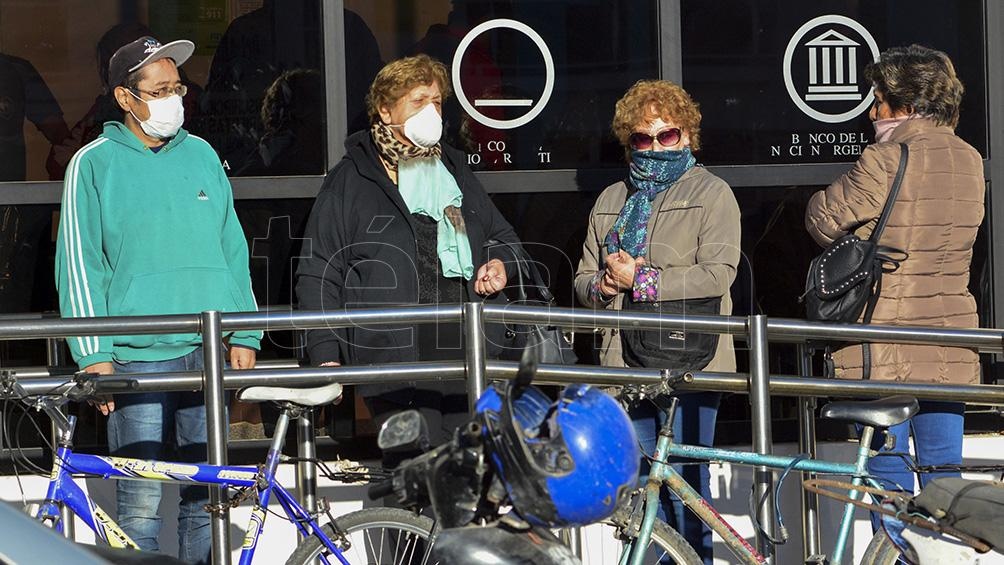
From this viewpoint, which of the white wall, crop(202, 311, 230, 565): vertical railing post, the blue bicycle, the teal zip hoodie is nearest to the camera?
the blue bicycle

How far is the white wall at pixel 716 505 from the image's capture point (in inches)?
231

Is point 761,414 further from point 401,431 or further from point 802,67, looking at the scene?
point 401,431

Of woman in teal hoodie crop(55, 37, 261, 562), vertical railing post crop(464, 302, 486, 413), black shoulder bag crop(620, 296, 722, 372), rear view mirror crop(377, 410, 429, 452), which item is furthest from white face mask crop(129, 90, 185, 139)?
rear view mirror crop(377, 410, 429, 452)

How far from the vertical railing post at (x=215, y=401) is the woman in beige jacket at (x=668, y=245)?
1.41 metres

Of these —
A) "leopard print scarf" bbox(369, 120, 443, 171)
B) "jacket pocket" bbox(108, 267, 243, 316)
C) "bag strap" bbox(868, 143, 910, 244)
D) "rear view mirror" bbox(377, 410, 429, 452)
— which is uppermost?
"leopard print scarf" bbox(369, 120, 443, 171)

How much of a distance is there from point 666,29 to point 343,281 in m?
2.07

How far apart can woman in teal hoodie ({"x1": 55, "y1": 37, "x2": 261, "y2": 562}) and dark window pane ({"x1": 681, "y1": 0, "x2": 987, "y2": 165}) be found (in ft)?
7.77

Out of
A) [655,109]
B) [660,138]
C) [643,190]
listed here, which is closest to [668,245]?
[643,190]

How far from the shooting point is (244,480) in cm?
456

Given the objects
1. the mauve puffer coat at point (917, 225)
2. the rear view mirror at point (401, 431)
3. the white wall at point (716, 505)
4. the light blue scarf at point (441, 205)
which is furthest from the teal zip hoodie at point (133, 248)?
the rear view mirror at point (401, 431)

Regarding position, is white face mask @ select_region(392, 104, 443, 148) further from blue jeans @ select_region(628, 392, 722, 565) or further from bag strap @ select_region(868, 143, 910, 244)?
bag strap @ select_region(868, 143, 910, 244)

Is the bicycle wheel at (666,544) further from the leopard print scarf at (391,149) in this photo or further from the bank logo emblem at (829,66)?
the bank logo emblem at (829,66)

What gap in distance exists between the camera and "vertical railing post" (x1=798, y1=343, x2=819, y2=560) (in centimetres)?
550

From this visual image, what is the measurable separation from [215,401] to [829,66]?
10.8 feet
